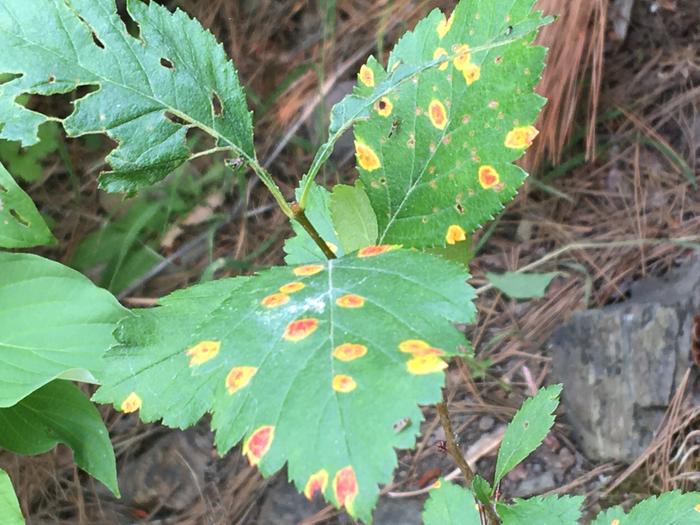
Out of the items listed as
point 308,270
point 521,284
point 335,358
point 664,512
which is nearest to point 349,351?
point 335,358

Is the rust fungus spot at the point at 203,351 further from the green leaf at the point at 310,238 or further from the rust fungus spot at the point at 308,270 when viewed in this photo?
the green leaf at the point at 310,238

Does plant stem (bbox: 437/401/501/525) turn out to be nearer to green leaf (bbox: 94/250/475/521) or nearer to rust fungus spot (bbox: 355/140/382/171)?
green leaf (bbox: 94/250/475/521)

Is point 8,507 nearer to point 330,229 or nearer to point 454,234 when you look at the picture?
point 330,229

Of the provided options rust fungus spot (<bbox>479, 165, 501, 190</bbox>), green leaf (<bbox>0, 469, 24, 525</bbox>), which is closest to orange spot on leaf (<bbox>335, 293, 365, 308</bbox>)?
rust fungus spot (<bbox>479, 165, 501, 190</bbox>)

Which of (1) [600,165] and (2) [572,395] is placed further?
(1) [600,165]

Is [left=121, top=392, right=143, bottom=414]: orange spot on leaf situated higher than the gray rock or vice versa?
[left=121, top=392, right=143, bottom=414]: orange spot on leaf

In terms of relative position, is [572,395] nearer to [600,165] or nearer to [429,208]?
[600,165]

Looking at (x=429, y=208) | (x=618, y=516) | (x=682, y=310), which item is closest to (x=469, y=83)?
(x=429, y=208)
